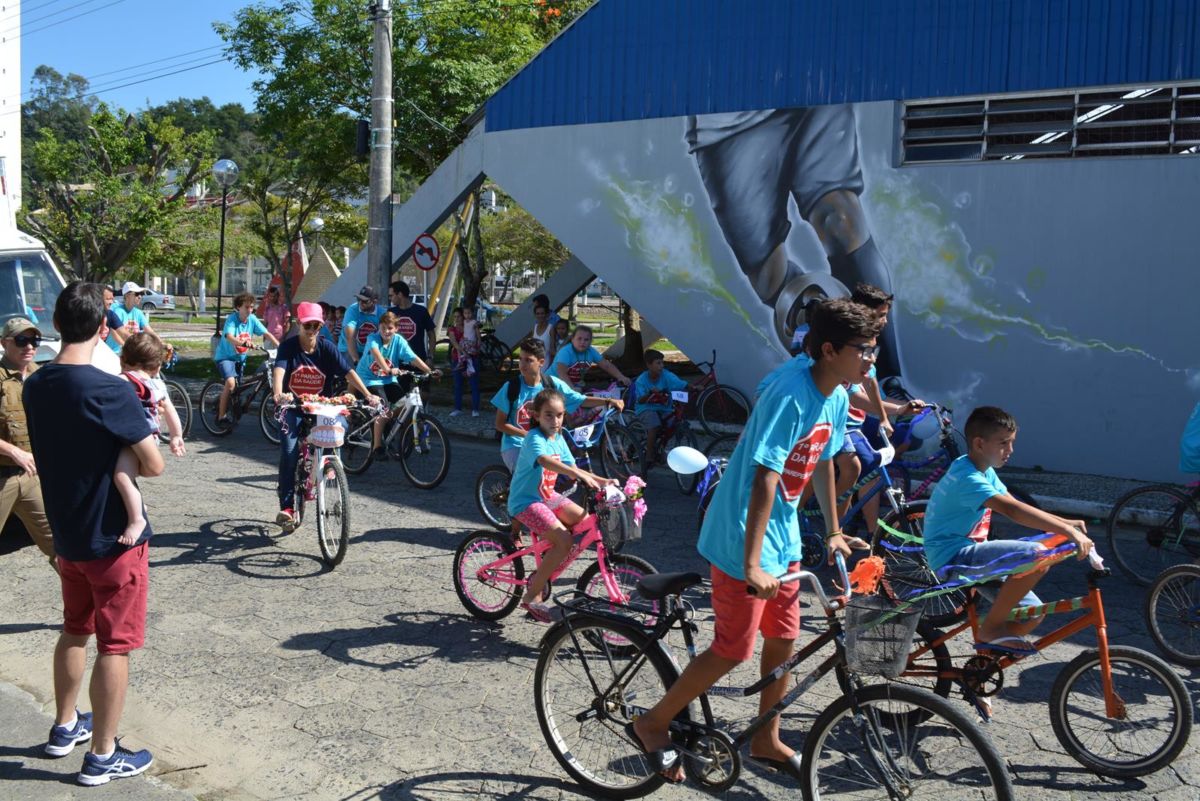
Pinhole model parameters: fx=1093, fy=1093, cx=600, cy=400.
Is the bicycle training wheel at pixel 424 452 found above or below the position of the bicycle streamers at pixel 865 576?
below

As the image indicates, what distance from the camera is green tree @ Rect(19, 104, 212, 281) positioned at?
87.8 feet

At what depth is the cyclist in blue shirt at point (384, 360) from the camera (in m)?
11.0

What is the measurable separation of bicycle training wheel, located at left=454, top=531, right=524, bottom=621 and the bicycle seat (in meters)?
2.41

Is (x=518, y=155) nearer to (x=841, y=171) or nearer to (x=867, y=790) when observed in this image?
(x=841, y=171)

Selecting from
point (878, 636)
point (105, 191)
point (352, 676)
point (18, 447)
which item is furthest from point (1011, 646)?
point (105, 191)

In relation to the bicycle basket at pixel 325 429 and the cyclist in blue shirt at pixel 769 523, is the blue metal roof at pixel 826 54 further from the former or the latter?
the cyclist in blue shirt at pixel 769 523

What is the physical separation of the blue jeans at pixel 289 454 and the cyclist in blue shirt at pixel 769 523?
451 centimetres

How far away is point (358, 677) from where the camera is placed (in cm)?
551

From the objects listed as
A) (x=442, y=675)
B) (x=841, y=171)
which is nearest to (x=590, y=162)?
(x=841, y=171)

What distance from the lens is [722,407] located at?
47.1ft

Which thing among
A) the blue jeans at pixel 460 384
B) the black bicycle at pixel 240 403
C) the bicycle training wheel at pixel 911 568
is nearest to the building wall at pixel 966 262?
the blue jeans at pixel 460 384

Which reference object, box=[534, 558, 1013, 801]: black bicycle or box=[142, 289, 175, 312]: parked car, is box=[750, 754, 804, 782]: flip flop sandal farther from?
box=[142, 289, 175, 312]: parked car

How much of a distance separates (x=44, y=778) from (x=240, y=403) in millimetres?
9310

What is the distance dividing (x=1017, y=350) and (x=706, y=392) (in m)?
3.84
